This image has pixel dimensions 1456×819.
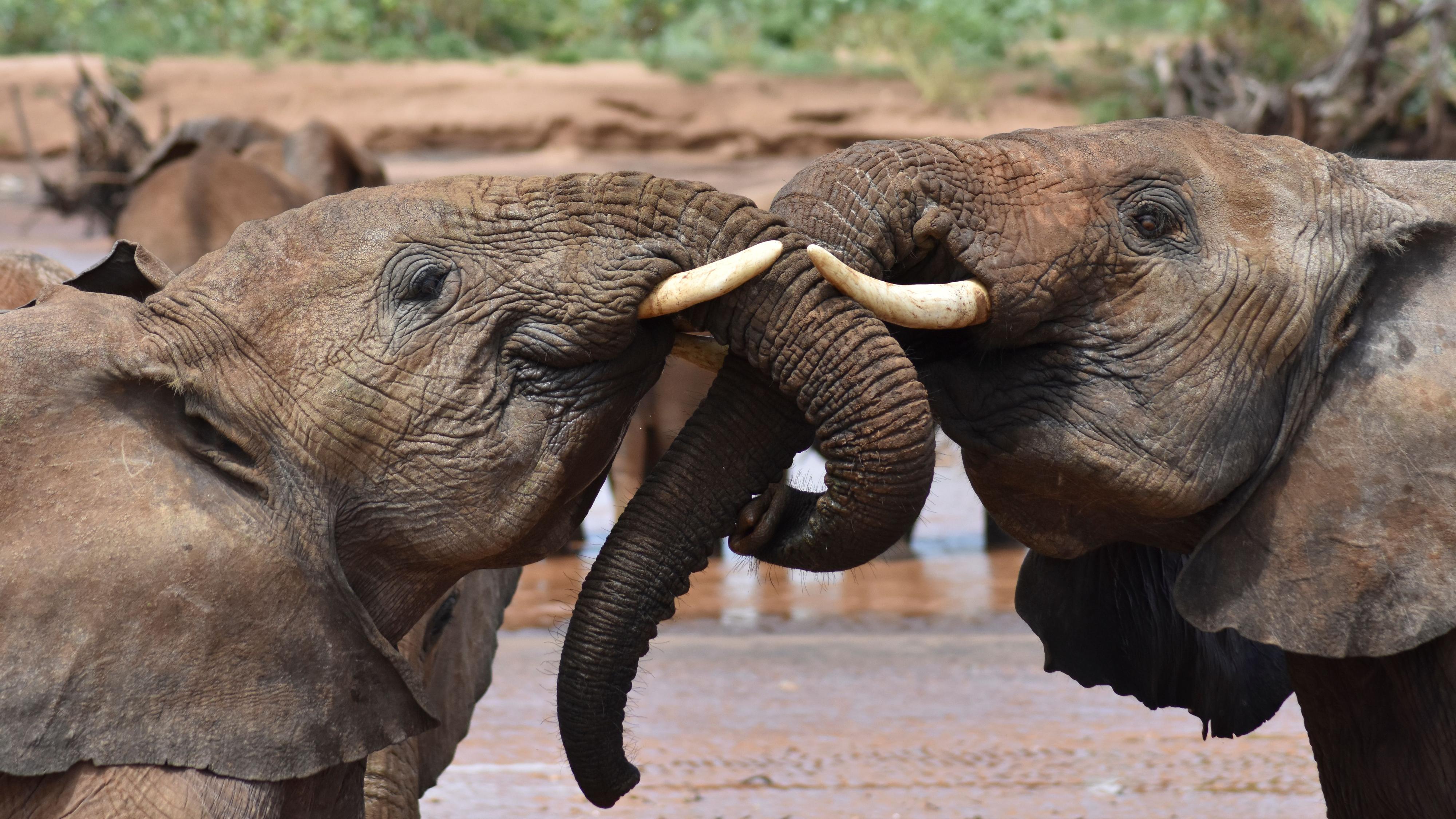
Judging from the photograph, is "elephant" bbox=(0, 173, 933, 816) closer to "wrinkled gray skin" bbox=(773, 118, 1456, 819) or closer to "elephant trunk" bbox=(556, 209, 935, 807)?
"elephant trunk" bbox=(556, 209, 935, 807)

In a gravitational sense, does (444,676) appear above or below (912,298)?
below

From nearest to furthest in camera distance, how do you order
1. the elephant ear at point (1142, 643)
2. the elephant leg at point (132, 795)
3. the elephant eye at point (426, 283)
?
the elephant leg at point (132, 795) < the elephant eye at point (426, 283) < the elephant ear at point (1142, 643)

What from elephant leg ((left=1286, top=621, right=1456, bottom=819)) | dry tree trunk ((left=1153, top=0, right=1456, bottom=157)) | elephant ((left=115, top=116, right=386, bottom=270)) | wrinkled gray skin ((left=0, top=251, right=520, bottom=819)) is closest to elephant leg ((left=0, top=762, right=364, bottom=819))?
wrinkled gray skin ((left=0, top=251, right=520, bottom=819))

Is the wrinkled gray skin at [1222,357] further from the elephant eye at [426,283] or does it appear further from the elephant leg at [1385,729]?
the elephant eye at [426,283]

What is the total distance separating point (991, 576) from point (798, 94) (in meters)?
10.3

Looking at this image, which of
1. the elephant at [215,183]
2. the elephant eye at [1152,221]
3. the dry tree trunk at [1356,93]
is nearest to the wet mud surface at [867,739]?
the elephant eye at [1152,221]

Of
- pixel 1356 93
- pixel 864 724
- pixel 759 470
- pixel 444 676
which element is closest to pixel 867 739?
pixel 864 724

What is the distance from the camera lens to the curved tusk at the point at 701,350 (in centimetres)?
316

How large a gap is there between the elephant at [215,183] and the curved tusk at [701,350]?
7.51m

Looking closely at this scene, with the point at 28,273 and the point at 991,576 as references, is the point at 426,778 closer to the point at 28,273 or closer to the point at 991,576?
the point at 28,273

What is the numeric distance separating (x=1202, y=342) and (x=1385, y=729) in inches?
33.9

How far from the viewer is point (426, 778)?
420cm

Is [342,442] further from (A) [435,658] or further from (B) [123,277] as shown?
(A) [435,658]

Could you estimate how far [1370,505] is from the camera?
2.99m
